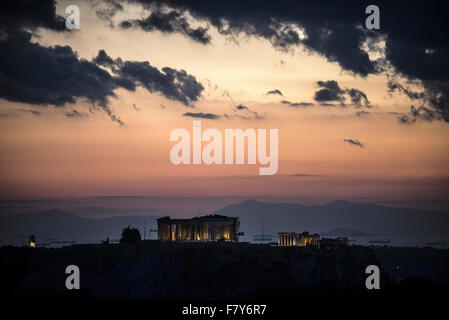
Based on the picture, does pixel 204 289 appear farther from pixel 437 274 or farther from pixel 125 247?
pixel 437 274

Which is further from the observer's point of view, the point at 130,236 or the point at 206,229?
the point at 206,229

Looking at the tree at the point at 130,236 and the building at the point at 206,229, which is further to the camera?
the building at the point at 206,229

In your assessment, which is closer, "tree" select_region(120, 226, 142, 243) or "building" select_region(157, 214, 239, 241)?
"tree" select_region(120, 226, 142, 243)

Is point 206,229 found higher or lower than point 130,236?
higher

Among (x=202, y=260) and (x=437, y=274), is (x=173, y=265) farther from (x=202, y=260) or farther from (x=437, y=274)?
(x=437, y=274)

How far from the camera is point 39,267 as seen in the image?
162 metres
